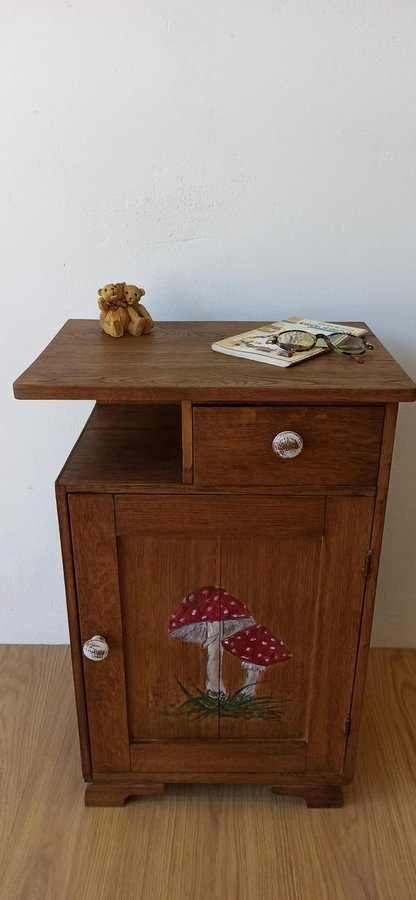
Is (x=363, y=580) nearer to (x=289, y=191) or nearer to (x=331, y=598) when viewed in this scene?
(x=331, y=598)

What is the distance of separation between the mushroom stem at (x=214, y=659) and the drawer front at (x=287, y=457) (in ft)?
0.92

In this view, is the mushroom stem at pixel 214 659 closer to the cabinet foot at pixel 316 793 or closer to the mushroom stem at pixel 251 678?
the mushroom stem at pixel 251 678

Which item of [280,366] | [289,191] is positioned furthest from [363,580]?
[289,191]

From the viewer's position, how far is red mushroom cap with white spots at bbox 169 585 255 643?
3.86ft

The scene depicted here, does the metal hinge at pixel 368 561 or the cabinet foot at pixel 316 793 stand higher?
the metal hinge at pixel 368 561

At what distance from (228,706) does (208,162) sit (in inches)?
38.6

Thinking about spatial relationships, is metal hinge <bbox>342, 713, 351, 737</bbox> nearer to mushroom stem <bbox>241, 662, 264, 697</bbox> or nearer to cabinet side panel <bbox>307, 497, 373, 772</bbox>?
cabinet side panel <bbox>307, 497, 373, 772</bbox>

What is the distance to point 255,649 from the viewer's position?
1.22m

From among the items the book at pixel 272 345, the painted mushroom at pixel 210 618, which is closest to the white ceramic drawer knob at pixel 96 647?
the painted mushroom at pixel 210 618

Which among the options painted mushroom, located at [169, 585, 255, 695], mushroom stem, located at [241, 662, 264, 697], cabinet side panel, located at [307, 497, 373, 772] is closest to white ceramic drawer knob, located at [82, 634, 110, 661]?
painted mushroom, located at [169, 585, 255, 695]

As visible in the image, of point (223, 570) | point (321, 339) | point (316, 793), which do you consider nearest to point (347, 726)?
point (316, 793)

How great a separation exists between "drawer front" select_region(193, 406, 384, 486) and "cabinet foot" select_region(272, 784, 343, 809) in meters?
0.62

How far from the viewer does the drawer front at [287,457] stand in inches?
40.8

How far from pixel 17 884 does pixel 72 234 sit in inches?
45.3
